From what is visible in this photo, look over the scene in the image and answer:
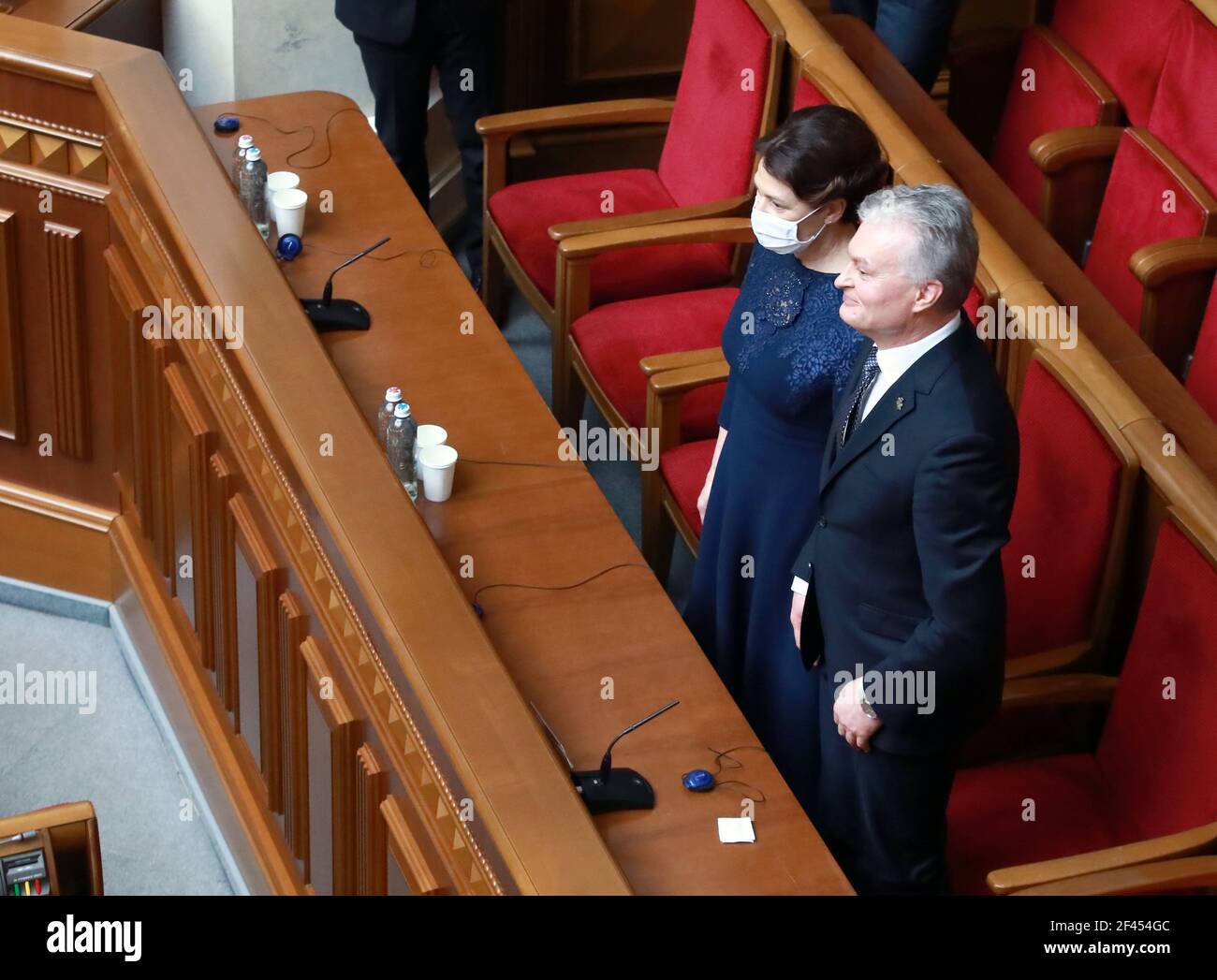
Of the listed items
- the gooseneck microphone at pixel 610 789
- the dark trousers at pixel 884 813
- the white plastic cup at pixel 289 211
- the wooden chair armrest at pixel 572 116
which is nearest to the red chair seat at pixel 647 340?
the wooden chair armrest at pixel 572 116

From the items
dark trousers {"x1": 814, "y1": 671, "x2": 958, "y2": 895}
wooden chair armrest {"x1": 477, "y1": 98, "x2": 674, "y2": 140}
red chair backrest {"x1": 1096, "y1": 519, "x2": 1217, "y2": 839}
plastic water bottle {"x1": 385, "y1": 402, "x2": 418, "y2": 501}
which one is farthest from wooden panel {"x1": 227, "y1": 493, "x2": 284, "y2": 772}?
wooden chair armrest {"x1": 477, "y1": 98, "x2": 674, "y2": 140}

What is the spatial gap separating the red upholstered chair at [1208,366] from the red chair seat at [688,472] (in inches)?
36.2

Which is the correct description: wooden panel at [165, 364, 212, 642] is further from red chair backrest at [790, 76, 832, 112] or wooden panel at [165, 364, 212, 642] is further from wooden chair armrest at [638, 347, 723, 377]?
red chair backrest at [790, 76, 832, 112]

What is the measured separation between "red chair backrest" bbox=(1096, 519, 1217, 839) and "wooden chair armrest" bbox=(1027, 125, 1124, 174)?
1498 mm

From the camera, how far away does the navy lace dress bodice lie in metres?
2.60

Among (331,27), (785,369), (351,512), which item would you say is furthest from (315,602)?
(331,27)

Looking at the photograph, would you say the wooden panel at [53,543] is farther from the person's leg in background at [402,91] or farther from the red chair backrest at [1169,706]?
the red chair backrest at [1169,706]

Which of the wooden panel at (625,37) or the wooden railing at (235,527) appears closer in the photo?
the wooden railing at (235,527)

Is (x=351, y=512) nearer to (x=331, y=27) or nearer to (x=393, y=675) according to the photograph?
(x=393, y=675)

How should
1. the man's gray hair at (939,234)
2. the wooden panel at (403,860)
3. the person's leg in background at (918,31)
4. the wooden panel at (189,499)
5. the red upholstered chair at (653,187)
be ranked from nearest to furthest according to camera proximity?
the man's gray hair at (939,234) → the wooden panel at (403,860) → the wooden panel at (189,499) → the red upholstered chair at (653,187) → the person's leg in background at (918,31)

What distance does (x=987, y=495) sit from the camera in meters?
2.19

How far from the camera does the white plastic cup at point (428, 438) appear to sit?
283cm

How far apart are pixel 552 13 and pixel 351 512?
100 inches

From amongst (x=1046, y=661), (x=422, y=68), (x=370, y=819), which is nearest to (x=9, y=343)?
(x=422, y=68)
